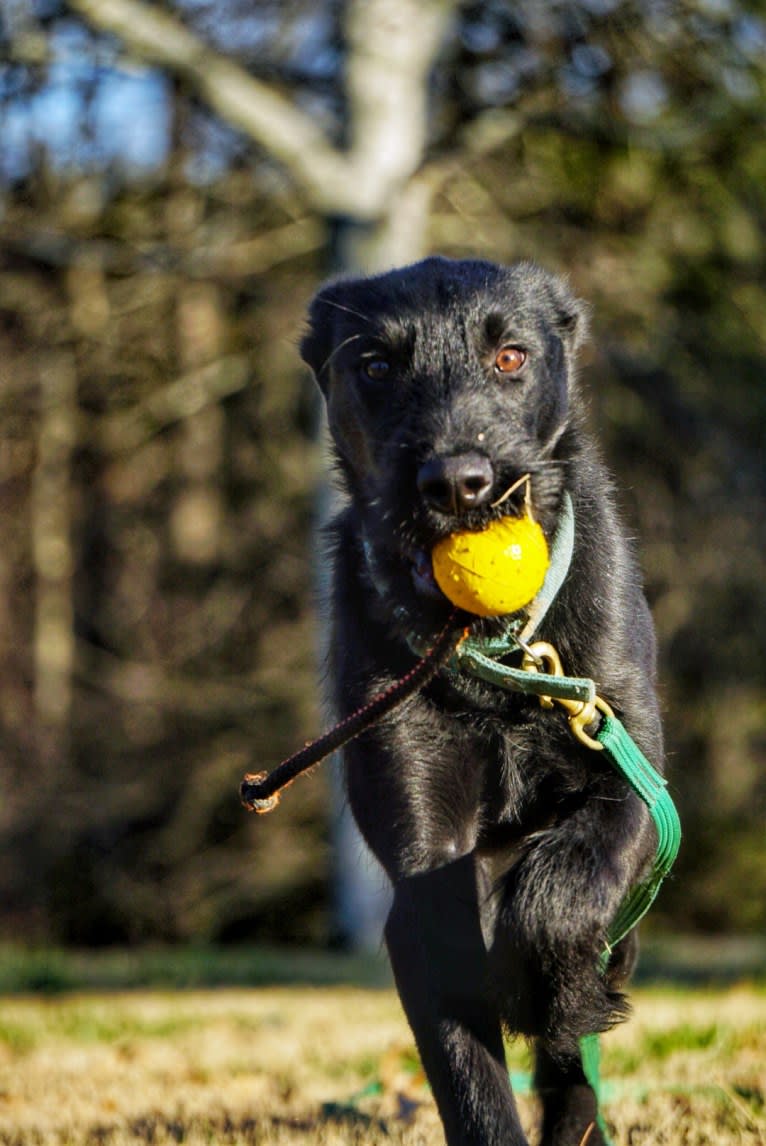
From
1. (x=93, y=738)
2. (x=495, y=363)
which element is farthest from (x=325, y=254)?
(x=495, y=363)

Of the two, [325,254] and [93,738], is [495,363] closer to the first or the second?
[325,254]

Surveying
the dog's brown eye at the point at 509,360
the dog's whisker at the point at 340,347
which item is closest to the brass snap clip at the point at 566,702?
the dog's brown eye at the point at 509,360

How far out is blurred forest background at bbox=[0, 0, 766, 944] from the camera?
12.4 meters

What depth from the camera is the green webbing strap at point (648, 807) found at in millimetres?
3121

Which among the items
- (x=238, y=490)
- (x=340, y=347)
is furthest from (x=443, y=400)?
(x=238, y=490)

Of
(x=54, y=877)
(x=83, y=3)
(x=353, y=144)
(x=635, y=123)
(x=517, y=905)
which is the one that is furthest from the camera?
(x=54, y=877)

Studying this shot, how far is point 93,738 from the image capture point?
13.1 metres

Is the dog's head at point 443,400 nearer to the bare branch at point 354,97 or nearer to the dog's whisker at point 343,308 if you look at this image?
the dog's whisker at point 343,308

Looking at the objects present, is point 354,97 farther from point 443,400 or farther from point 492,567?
point 492,567

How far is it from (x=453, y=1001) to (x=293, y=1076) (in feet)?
5.05

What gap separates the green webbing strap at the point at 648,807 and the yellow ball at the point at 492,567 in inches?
13.3

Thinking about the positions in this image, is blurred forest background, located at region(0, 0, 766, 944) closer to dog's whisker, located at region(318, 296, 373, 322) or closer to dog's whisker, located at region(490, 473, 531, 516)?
dog's whisker, located at region(318, 296, 373, 322)

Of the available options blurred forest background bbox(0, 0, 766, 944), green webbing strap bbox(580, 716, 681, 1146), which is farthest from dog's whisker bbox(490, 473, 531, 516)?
blurred forest background bbox(0, 0, 766, 944)

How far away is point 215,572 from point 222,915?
294 cm
